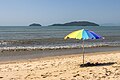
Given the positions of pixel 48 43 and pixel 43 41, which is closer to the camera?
pixel 48 43

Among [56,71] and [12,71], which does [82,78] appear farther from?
[12,71]

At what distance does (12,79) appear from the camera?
34.5ft

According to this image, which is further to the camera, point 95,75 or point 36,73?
point 36,73

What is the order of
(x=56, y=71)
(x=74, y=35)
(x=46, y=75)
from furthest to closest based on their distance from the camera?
(x=74, y=35)
(x=56, y=71)
(x=46, y=75)

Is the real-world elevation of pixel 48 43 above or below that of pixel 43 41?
below

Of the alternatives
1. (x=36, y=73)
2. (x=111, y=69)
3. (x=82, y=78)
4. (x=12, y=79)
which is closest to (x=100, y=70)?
(x=111, y=69)

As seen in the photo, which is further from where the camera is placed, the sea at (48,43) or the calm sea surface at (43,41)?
the calm sea surface at (43,41)

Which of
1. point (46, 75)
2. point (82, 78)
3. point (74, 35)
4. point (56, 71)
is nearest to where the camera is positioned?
point (82, 78)

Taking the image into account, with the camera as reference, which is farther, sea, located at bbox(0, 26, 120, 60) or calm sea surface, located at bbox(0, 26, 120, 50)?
calm sea surface, located at bbox(0, 26, 120, 50)

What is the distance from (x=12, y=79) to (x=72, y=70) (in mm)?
2710

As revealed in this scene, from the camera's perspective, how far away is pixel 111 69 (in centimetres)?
1175

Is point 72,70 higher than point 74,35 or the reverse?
the reverse

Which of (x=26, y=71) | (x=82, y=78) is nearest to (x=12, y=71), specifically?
(x=26, y=71)

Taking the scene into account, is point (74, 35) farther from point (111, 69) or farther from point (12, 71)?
point (12, 71)
